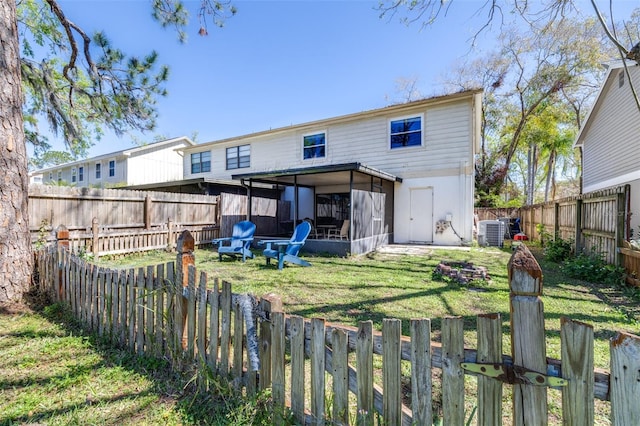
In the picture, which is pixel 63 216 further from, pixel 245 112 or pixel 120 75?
pixel 245 112

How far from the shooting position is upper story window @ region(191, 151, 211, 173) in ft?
55.8

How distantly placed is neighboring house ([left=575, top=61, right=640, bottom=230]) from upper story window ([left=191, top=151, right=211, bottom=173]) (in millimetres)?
16964

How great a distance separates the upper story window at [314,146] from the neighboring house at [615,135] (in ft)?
31.5

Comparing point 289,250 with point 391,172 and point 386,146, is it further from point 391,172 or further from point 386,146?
point 386,146

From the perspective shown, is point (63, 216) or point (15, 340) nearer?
point (15, 340)

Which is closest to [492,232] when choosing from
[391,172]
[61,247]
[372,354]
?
[391,172]

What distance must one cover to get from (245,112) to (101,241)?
1737 centimetres

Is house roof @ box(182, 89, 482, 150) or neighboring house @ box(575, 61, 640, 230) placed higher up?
house roof @ box(182, 89, 482, 150)

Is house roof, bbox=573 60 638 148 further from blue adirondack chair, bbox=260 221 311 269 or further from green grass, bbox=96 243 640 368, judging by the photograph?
blue adirondack chair, bbox=260 221 311 269

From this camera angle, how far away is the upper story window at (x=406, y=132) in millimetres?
11306

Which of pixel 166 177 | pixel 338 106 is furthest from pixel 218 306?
pixel 166 177

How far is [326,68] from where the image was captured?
14.6 metres

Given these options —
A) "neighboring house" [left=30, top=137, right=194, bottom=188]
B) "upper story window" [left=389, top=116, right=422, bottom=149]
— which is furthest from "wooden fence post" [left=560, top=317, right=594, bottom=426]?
"neighboring house" [left=30, top=137, right=194, bottom=188]

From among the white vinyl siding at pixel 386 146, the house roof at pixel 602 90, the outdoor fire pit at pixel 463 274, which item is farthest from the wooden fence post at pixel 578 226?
the house roof at pixel 602 90
